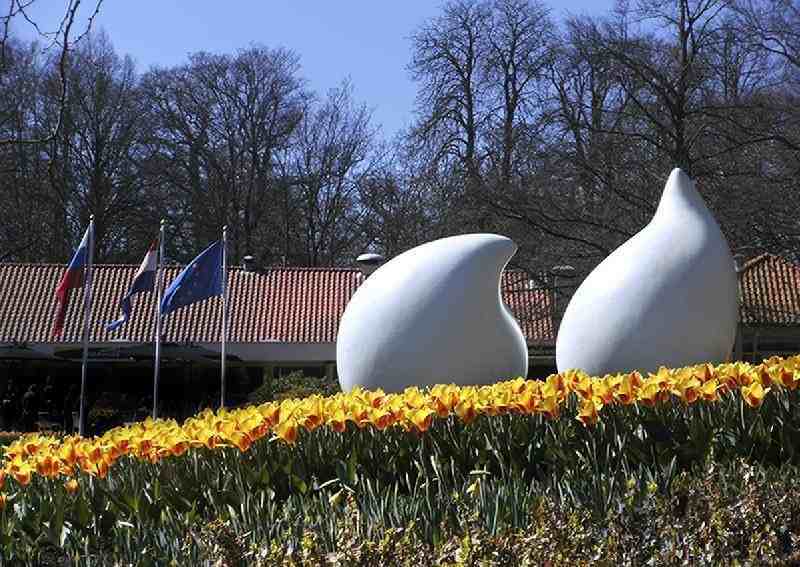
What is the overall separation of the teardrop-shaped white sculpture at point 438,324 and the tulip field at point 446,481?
319 centimetres

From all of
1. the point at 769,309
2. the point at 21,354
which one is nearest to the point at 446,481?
the point at 769,309

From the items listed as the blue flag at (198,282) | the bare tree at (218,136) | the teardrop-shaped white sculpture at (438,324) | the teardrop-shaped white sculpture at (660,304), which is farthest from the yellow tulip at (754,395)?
the bare tree at (218,136)

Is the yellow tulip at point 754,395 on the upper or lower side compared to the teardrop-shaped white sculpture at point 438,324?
lower

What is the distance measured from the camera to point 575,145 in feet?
68.2

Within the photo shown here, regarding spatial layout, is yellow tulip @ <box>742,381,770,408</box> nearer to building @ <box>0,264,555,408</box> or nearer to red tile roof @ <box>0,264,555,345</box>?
building @ <box>0,264,555,408</box>

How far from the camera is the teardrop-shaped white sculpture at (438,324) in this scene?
10.9 m

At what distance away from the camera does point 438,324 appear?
1093 cm

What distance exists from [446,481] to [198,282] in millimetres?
15880

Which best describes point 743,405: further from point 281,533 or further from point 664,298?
point 664,298

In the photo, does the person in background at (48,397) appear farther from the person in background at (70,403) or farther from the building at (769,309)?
the building at (769,309)

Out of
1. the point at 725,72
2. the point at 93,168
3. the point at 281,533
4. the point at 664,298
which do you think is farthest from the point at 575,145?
Result: the point at 93,168

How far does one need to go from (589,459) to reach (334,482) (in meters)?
1.37

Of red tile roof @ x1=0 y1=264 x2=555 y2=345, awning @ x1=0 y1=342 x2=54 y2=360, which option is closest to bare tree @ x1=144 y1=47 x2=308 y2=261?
red tile roof @ x1=0 y1=264 x2=555 y2=345

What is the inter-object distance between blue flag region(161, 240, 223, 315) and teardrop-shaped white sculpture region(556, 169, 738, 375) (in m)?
10.9
